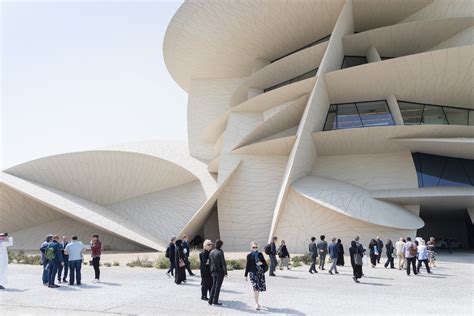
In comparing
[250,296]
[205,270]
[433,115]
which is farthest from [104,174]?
[433,115]

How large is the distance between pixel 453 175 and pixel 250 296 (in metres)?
17.3

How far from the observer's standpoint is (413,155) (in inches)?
872

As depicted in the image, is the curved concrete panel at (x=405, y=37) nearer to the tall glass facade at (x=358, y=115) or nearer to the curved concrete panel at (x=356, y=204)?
the tall glass facade at (x=358, y=115)

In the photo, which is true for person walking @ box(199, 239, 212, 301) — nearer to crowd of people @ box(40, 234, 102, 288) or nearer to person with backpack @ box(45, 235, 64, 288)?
crowd of people @ box(40, 234, 102, 288)

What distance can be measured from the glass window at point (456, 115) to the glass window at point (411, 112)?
1701 millimetres

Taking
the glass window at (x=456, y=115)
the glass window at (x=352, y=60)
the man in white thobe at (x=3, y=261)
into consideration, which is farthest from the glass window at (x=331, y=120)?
the man in white thobe at (x=3, y=261)

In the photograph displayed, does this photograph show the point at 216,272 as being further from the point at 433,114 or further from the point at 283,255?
the point at 433,114

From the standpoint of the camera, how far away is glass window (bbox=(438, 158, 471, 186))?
20484 mm

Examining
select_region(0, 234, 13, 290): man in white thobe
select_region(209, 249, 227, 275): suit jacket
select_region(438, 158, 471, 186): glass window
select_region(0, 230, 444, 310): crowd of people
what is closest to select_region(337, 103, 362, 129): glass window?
select_region(438, 158, 471, 186): glass window

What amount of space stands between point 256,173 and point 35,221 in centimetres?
1680

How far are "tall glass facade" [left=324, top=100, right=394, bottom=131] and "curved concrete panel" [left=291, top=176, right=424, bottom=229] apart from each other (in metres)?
3.94

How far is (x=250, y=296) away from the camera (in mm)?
8797

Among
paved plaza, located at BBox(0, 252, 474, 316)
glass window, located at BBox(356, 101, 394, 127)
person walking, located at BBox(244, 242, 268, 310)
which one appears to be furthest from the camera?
glass window, located at BBox(356, 101, 394, 127)

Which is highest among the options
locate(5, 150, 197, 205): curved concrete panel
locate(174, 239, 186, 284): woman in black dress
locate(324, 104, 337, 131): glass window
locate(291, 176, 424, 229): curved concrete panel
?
locate(324, 104, 337, 131): glass window
